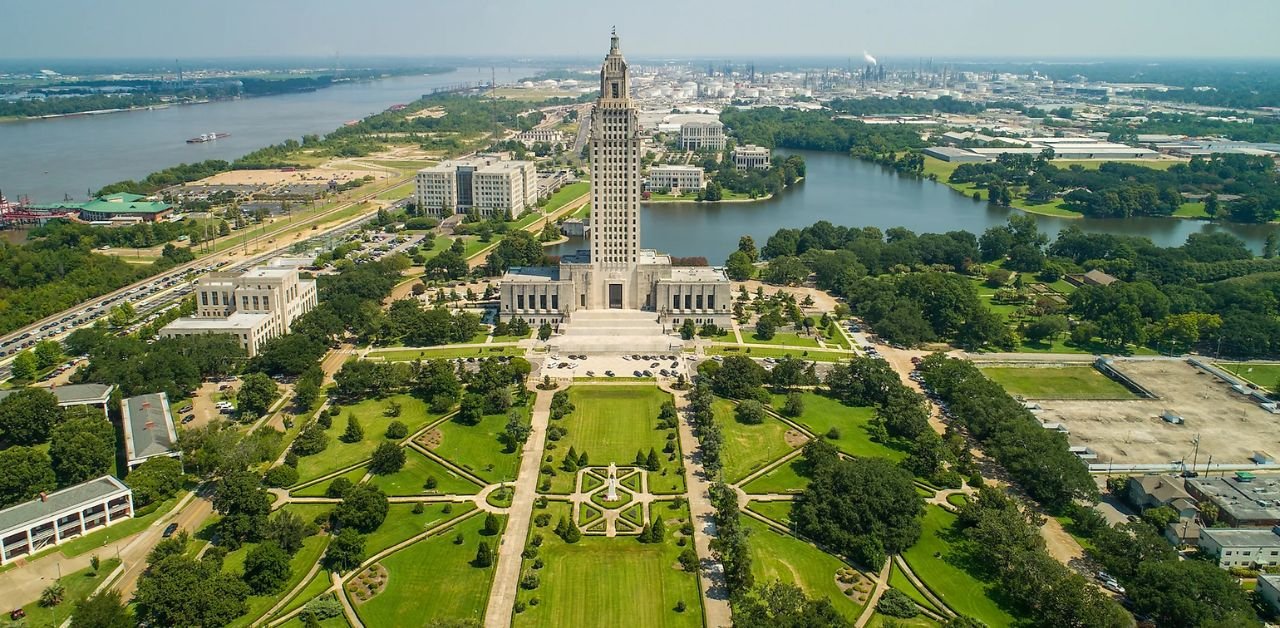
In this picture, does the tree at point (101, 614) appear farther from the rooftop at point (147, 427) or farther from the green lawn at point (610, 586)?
the rooftop at point (147, 427)

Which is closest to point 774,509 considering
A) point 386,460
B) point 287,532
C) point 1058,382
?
point 386,460

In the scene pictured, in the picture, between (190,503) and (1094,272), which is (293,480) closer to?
(190,503)

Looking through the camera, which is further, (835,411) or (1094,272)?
(1094,272)

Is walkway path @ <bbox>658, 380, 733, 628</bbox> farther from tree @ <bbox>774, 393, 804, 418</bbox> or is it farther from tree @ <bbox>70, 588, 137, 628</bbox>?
tree @ <bbox>70, 588, 137, 628</bbox>

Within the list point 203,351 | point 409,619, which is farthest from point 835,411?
point 203,351

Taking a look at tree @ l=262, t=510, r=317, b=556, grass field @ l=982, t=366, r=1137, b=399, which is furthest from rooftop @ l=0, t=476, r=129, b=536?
grass field @ l=982, t=366, r=1137, b=399

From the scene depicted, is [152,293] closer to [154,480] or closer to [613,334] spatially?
[154,480]
